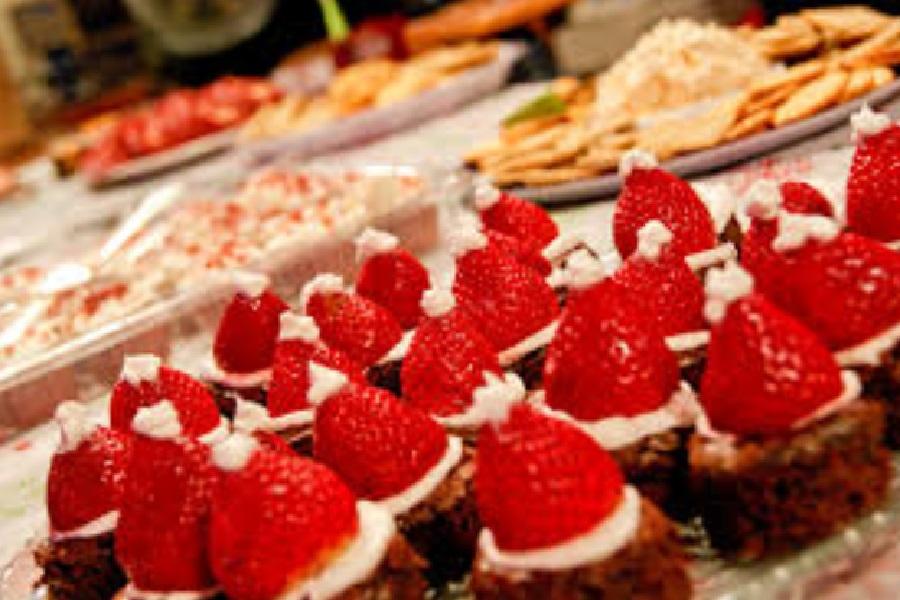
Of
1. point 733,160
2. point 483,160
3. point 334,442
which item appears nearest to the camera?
point 334,442

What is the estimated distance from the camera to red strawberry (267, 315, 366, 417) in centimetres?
105

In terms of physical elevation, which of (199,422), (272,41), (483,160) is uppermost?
(199,422)

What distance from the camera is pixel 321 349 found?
1.06 m

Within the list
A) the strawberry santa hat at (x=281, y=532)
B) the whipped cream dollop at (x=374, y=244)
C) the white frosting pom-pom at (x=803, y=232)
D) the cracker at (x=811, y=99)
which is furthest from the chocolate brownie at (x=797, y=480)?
the cracker at (x=811, y=99)

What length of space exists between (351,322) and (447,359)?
23 centimetres

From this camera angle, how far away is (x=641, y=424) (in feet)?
2.85

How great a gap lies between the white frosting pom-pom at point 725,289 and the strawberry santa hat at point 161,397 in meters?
0.49

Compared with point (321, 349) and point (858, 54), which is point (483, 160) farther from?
point (321, 349)

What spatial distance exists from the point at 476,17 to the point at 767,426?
3.32 m

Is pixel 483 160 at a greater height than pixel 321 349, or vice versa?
pixel 321 349

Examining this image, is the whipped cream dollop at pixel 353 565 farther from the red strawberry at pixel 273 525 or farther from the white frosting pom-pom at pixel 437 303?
the white frosting pom-pom at pixel 437 303

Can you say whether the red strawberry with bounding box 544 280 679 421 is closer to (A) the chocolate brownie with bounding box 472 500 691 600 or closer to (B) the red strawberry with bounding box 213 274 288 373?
(A) the chocolate brownie with bounding box 472 500 691 600

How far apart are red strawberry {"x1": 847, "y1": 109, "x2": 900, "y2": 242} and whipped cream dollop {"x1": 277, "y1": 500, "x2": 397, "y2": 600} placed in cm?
50

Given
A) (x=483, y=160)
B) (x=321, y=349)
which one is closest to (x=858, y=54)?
(x=483, y=160)
